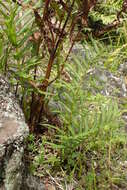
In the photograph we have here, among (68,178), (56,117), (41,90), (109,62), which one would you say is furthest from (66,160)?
(109,62)

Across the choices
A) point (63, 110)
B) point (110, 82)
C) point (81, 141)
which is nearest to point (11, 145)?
point (81, 141)

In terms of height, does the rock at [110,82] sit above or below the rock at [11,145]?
above

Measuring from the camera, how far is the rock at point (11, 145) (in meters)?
1.62

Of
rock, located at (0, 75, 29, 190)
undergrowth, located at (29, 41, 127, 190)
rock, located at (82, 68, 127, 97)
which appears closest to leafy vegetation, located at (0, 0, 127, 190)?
undergrowth, located at (29, 41, 127, 190)

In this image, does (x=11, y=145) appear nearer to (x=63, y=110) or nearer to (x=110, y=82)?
(x=63, y=110)

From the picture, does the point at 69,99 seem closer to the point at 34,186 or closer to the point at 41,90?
the point at 41,90

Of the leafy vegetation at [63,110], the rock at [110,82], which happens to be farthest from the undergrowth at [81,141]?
the rock at [110,82]

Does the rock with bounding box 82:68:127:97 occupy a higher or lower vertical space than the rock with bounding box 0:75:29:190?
higher

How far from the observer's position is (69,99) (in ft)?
6.78

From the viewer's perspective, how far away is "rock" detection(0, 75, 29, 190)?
1.62 m

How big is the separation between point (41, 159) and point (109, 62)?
1319mm

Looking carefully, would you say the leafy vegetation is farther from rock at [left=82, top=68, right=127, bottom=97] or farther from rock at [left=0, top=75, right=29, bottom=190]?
rock at [left=82, top=68, right=127, bottom=97]

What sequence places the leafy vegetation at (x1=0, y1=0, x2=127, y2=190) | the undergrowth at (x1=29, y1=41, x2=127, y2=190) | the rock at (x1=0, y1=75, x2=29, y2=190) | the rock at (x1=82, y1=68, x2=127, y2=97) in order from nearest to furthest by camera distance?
the rock at (x1=0, y1=75, x2=29, y2=190) → the leafy vegetation at (x1=0, y1=0, x2=127, y2=190) → the undergrowth at (x1=29, y1=41, x2=127, y2=190) → the rock at (x1=82, y1=68, x2=127, y2=97)

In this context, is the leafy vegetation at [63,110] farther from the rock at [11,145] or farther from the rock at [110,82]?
the rock at [110,82]
